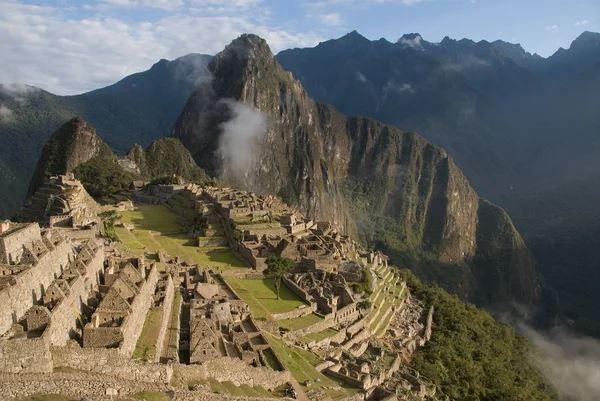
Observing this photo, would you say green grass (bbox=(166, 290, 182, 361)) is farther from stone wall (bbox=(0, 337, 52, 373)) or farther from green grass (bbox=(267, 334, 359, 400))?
stone wall (bbox=(0, 337, 52, 373))

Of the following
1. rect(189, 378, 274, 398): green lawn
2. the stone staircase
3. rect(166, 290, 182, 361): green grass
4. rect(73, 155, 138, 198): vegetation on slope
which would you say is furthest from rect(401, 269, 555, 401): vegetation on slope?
rect(73, 155, 138, 198): vegetation on slope

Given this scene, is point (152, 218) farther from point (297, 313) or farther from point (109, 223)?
point (297, 313)

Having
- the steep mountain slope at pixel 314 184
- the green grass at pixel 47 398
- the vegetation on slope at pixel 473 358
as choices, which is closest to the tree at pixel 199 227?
the vegetation on slope at pixel 473 358

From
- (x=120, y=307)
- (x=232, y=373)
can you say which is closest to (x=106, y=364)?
(x=120, y=307)

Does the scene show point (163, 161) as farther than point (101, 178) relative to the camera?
Yes

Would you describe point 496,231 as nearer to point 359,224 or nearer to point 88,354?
point 359,224

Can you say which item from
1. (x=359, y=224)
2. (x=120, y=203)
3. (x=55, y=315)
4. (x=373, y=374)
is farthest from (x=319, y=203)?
(x=55, y=315)
